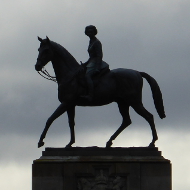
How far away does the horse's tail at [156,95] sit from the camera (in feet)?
127

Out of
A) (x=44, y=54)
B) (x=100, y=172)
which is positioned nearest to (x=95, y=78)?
(x=44, y=54)

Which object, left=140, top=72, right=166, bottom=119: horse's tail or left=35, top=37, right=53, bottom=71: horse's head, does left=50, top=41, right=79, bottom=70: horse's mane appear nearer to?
left=35, top=37, right=53, bottom=71: horse's head

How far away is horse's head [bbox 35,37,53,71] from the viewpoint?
37.9 meters

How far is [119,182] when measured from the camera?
122 ft

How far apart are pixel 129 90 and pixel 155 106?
1101 mm

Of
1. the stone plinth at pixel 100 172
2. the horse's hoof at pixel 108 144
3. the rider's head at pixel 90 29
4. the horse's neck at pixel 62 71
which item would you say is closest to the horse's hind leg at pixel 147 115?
the stone plinth at pixel 100 172

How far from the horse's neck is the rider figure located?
0.48 meters

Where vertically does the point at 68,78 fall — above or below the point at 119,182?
above

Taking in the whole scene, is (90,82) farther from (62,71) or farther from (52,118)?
(52,118)

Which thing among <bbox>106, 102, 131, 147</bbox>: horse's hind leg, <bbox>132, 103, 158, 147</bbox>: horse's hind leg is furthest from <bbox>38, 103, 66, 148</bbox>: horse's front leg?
<bbox>132, 103, 158, 147</bbox>: horse's hind leg

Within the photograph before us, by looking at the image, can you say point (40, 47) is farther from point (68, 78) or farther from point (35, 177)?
point (35, 177)

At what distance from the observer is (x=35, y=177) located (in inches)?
1469

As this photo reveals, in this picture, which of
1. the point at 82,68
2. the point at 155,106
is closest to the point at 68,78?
the point at 82,68

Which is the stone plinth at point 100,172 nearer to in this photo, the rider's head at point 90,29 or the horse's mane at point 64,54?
the horse's mane at point 64,54
